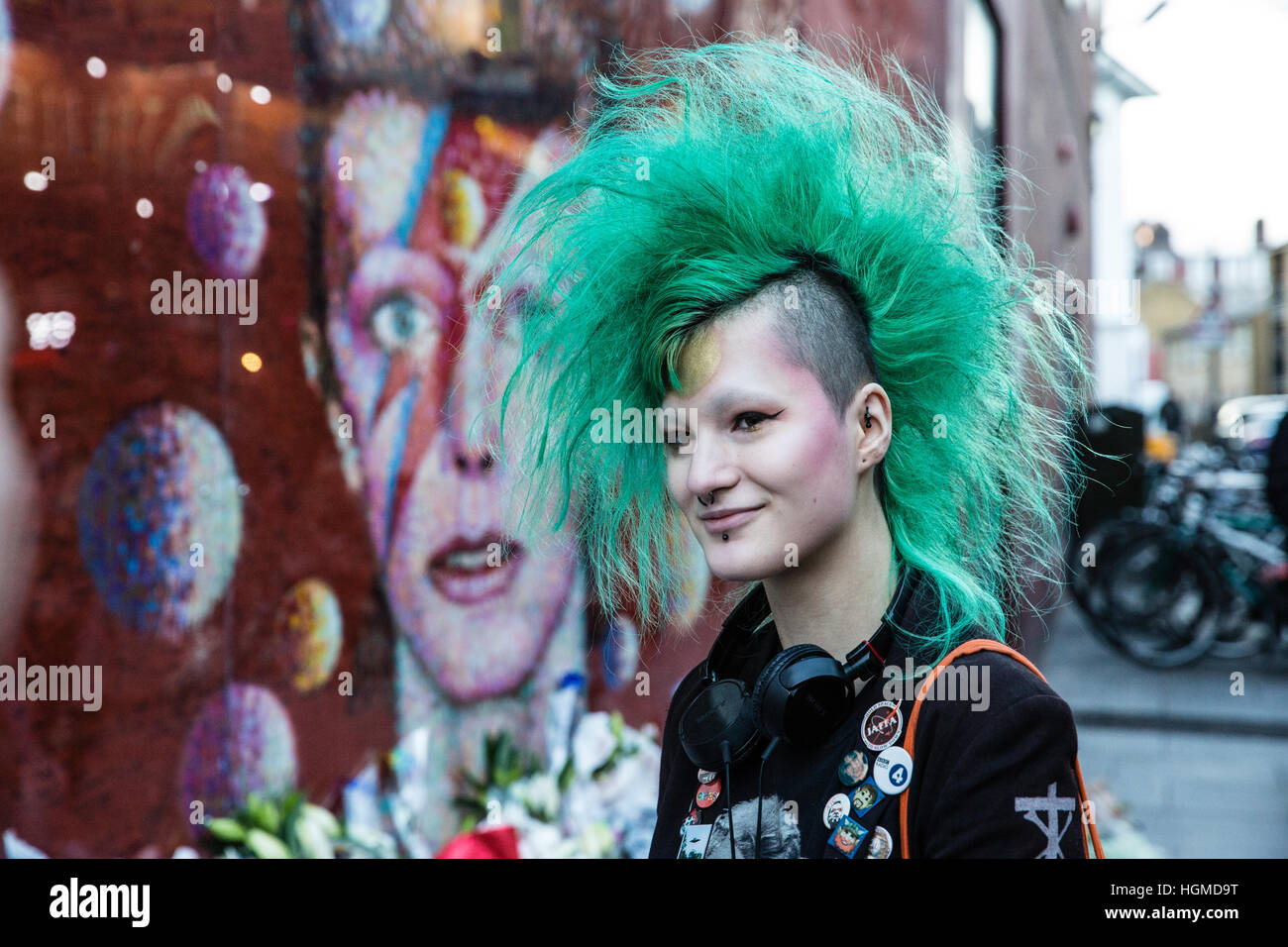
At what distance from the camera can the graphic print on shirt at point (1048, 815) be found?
119cm

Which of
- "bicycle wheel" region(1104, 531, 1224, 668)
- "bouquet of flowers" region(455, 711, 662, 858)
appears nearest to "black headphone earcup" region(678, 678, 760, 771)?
"bouquet of flowers" region(455, 711, 662, 858)

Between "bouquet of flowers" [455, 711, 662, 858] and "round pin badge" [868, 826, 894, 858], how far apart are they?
217 centimetres

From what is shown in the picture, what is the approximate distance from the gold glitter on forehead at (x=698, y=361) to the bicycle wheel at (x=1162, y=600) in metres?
6.53

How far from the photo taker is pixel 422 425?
3420 mm

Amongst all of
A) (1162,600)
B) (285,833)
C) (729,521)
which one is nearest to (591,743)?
Result: (285,833)

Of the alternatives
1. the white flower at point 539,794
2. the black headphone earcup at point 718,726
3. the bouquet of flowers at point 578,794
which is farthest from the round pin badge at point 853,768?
the white flower at point 539,794

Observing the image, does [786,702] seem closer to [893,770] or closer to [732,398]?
[893,770]

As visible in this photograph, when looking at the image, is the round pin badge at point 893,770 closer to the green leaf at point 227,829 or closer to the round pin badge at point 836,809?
the round pin badge at point 836,809

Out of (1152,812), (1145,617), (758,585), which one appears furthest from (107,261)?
(1145,617)

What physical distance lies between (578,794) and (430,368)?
142 centimetres

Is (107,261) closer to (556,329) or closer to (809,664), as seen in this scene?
(556,329)

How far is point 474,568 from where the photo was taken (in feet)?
11.9
